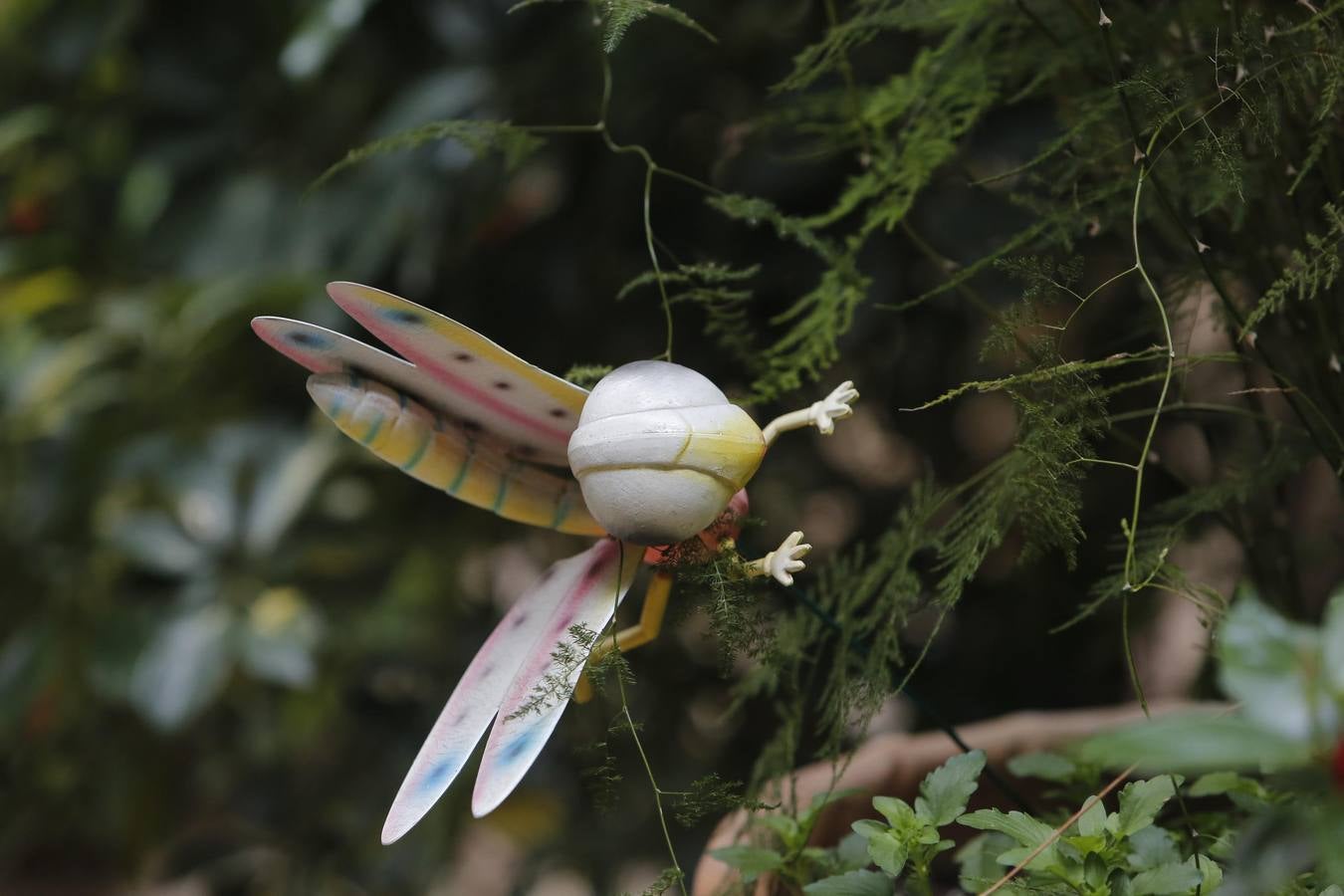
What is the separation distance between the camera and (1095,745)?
178 mm

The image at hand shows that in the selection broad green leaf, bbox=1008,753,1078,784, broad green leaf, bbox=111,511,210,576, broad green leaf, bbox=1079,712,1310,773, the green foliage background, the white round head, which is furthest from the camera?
broad green leaf, bbox=111,511,210,576

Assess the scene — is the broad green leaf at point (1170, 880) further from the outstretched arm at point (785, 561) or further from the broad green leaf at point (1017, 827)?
the outstretched arm at point (785, 561)

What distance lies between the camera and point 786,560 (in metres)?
0.32

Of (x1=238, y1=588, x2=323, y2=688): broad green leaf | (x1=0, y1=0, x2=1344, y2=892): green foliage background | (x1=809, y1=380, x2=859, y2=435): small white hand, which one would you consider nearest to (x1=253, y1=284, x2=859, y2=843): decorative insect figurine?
(x1=809, y1=380, x2=859, y2=435): small white hand

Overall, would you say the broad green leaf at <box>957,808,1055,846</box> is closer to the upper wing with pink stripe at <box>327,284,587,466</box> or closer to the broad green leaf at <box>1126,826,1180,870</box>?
the broad green leaf at <box>1126,826,1180,870</box>

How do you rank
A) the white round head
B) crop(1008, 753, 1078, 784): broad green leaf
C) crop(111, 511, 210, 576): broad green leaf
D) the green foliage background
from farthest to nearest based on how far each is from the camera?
1. crop(111, 511, 210, 576): broad green leaf
2. the green foliage background
3. crop(1008, 753, 1078, 784): broad green leaf
4. the white round head

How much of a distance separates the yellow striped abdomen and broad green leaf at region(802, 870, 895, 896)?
0.43ft

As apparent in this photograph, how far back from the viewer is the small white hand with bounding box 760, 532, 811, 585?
1.04ft

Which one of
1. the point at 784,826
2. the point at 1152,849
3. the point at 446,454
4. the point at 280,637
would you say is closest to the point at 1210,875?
the point at 1152,849

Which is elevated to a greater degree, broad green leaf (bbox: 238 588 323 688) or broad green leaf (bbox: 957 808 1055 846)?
broad green leaf (bbox: 957 808 1055 846)

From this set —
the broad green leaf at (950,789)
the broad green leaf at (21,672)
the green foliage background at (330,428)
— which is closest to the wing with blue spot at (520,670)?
the broad green leaf at (950,789)

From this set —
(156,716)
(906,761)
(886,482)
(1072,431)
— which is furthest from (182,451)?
(1072,431)

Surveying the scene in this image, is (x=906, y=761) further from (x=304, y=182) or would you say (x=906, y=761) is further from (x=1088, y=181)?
(x=304, y=182)

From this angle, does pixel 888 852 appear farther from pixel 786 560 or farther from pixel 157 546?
pixel 157 546
